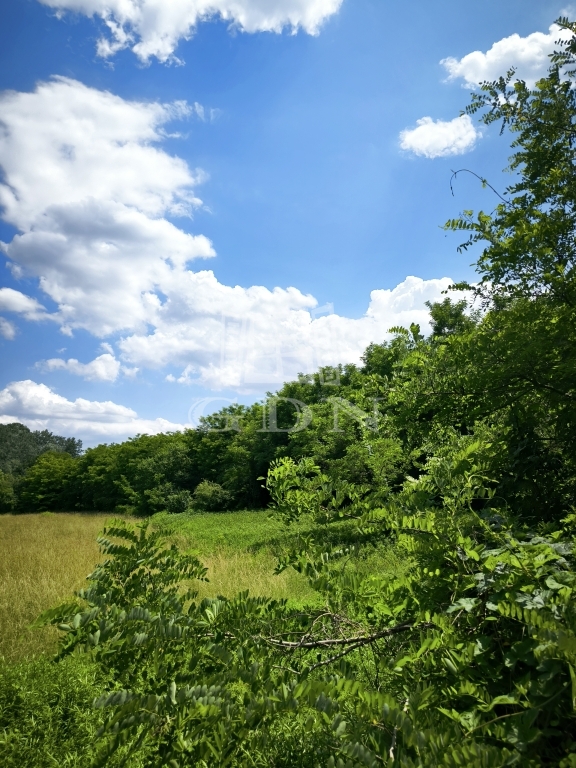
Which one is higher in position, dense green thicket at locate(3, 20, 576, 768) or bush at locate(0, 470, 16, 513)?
dense green thicket at locate(3, 20, 576, 768)

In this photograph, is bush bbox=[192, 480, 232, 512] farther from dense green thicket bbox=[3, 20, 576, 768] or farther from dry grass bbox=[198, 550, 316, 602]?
dense green thicket bbox=[3, 20, 576, 768]

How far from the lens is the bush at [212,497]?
94.4 feet

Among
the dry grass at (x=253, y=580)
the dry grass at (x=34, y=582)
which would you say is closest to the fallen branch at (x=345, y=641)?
the dry grass at (x=34, y=582)

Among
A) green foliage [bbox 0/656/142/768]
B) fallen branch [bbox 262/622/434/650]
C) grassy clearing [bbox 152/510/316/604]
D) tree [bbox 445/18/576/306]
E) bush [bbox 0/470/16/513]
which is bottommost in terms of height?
bush [bbox 0/470/16/513]

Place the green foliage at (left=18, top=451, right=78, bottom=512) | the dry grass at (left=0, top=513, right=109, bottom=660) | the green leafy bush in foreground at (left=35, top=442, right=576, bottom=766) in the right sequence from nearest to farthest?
the green leafy bush in foreground at (left=35, top=442, right=576, bottom=766) < the dry grass at (left=0, top=513, right=109, bottom=660) < the green foliage at (left=18, top=451, right=78, bottom=512)

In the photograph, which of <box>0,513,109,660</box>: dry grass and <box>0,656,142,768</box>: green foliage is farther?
<box>0,513,109,660</box>: dry grass

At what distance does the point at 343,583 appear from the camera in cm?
174

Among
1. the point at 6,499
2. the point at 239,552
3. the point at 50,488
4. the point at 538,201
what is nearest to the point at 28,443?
the point at 6,499

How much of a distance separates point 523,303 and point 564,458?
1.20 m

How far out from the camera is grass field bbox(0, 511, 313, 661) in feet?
20.9

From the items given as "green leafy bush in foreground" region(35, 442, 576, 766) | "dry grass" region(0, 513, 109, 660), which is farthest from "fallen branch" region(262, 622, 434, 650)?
"dry grass" region(0, 513, 109, 660)

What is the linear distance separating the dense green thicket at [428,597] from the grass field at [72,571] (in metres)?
0.58

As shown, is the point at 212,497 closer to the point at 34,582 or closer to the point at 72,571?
the point at 72,571

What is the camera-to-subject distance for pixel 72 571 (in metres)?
10.2
